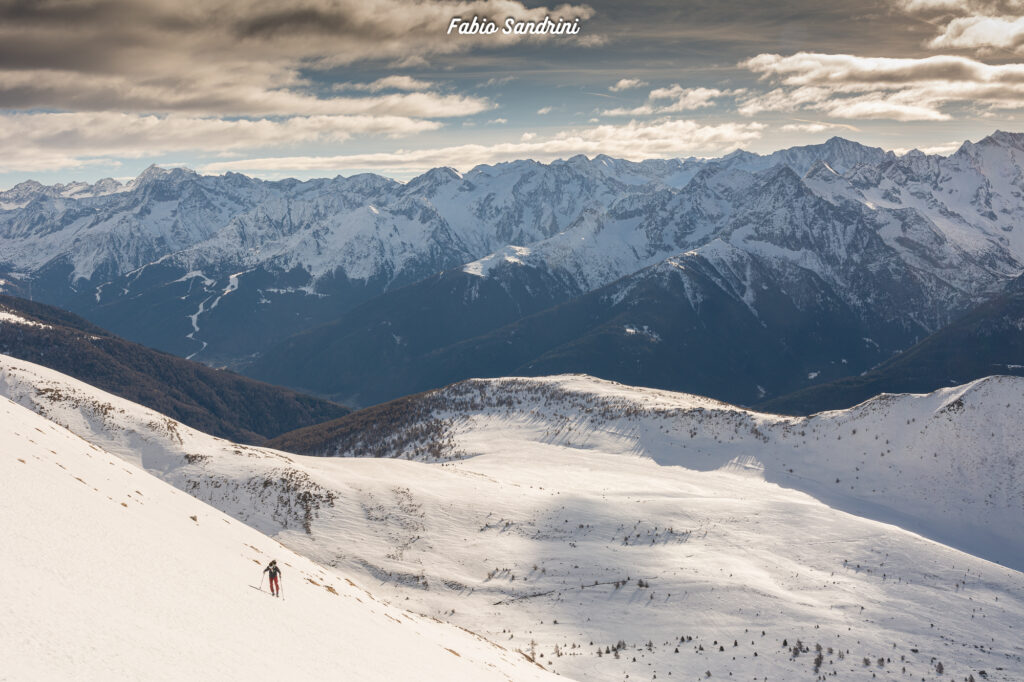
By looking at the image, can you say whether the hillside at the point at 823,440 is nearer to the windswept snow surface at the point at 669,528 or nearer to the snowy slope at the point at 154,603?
the windswept snow surface at the point at 669,528

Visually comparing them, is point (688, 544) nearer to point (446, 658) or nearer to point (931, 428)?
point (446, 658)

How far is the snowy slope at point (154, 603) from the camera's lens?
15461mm

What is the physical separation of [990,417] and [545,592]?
69.0 m

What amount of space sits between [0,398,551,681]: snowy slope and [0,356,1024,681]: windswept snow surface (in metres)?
1.66

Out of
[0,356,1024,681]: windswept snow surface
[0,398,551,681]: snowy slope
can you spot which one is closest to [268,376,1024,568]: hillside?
[0,356,1024,681]: windswept snow surface

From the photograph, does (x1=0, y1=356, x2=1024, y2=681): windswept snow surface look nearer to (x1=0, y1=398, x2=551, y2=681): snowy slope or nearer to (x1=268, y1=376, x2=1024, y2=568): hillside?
(x1=268, y1=376, x2=1024, y2=568): hillside

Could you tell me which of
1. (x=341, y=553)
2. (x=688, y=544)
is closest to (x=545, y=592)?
(x=688, y=544)

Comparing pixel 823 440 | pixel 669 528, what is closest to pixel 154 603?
pixel 669 528

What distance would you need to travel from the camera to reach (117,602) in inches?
715

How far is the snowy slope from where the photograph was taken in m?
15.5

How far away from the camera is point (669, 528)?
5553cm

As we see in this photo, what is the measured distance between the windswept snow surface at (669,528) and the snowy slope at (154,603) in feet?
5.46

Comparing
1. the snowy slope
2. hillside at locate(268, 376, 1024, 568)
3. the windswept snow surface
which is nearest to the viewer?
the snowy slope

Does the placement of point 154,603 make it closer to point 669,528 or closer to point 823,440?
point 669,528
